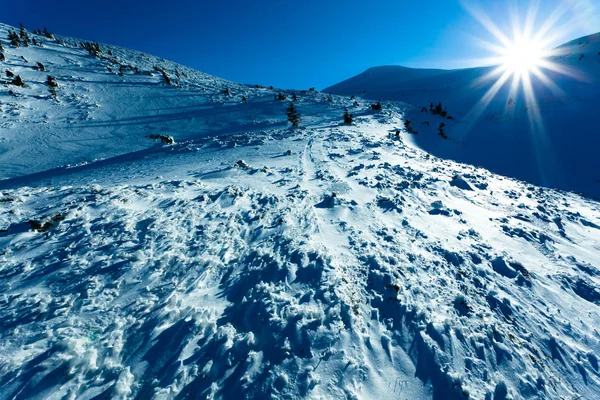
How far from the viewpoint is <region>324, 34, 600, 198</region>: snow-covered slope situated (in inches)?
661

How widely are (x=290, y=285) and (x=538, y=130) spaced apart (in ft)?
85.1

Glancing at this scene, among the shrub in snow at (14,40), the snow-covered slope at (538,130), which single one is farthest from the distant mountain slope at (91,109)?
the snow-covered slope at (538,130)

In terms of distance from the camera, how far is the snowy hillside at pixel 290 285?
13.2 feet

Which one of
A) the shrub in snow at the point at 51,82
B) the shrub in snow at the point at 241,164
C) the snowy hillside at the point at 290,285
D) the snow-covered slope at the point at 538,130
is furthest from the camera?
the shrub in snow at the point at 51,82

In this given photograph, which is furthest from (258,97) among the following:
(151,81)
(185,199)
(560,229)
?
(560,229)

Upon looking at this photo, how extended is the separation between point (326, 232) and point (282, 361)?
148 inches

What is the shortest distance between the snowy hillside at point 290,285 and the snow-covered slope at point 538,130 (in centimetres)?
570

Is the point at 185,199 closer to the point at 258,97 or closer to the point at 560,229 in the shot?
the point at 560,229

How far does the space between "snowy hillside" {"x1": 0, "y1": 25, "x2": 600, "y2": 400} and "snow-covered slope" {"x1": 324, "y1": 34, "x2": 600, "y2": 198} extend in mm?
5703

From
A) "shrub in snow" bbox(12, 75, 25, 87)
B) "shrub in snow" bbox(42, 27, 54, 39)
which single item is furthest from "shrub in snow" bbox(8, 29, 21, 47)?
"shrub in snow" bbox(12, 75, 25, 87)

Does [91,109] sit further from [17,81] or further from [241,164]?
[241,164]

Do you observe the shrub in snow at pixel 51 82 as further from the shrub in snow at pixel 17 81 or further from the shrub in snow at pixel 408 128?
the shrub in snow at pixel 408 128

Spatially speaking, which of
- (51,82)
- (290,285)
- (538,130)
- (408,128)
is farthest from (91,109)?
(538,130)

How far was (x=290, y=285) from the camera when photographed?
18.2 ft
